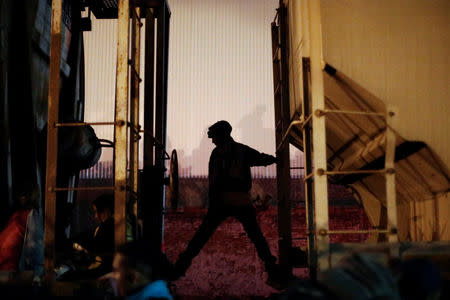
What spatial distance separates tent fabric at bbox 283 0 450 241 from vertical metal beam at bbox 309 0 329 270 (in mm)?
396

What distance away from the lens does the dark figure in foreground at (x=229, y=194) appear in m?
6.61

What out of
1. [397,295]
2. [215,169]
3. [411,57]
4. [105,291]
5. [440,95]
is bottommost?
[105,291]

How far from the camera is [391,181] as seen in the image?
5148mm

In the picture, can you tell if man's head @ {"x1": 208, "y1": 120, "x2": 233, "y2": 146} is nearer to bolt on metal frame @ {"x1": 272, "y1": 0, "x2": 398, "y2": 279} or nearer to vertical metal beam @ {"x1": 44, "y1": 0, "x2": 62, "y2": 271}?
bolt on metal frame @ {"x1": 272, "y1": 0, "x2": 398, "y2": 279}

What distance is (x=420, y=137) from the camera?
586 cm

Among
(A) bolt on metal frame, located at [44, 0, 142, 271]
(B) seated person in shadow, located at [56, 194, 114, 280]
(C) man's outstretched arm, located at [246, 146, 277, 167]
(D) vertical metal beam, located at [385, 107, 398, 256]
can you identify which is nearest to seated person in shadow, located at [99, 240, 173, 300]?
(A) bolt on metal frame, located at [44, 0, 142, 271]

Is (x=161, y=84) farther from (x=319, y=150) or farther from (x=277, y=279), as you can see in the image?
(x=319, y=150)

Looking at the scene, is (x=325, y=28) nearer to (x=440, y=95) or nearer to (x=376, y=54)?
(x=376, y=54)

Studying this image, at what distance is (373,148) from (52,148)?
3374 mm

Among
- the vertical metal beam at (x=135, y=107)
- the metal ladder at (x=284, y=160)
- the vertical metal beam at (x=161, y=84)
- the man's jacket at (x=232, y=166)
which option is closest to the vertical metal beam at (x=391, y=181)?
the man's jacket at (x=232, y=166)

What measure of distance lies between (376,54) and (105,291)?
12.3ft

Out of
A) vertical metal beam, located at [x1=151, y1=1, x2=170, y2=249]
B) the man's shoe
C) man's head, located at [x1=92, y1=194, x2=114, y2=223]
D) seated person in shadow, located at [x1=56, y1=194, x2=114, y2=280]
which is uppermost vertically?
vertical metal beam, located at [x1=151, y1=1, x2=170, y2=249]

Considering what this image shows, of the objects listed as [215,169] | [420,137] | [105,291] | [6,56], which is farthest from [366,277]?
[6,56]

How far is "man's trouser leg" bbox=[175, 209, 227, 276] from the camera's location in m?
6.59
